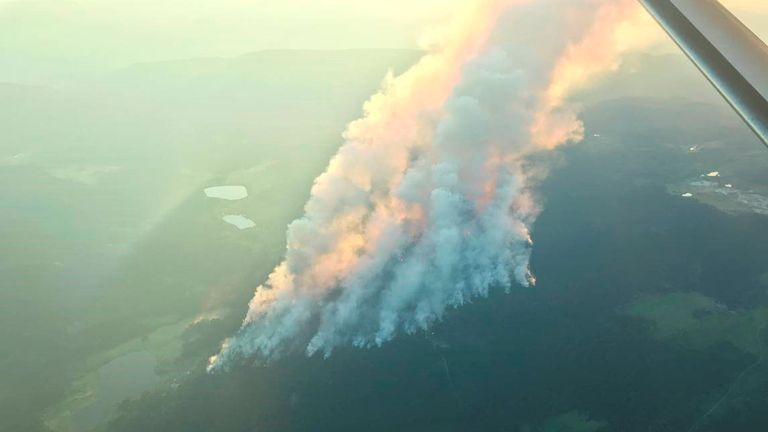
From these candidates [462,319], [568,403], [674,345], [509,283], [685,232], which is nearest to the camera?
[568,403]

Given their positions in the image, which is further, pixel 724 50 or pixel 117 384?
pixel 117 384

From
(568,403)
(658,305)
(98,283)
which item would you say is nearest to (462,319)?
(568,403)

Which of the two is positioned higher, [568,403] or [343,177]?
[343,177]

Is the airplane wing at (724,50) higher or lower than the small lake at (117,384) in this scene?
higher

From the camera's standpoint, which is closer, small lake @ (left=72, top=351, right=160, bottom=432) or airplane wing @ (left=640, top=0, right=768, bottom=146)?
airplane wing @ (left=640, top=0, right=768, bottom=146)

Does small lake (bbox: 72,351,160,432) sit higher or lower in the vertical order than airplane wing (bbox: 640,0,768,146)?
lower

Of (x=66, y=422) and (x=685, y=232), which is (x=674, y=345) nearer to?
(x=685, y=232)

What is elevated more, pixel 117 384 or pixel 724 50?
pixel 724 50

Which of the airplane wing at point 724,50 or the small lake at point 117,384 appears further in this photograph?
the small lake at point 117,384
